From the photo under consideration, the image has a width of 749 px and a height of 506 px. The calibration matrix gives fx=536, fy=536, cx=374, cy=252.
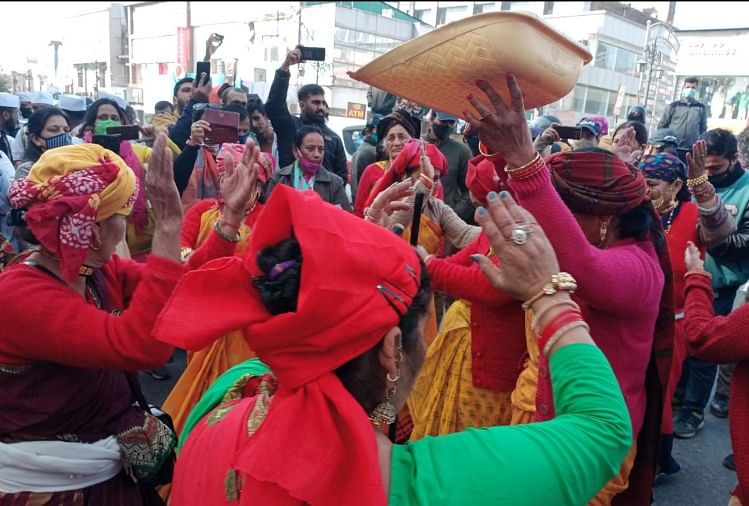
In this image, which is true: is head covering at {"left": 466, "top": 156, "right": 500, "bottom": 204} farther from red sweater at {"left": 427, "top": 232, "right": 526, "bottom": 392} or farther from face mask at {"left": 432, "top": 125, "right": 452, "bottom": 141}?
face mask at {"left": 432, "top": 125, "right": 452, "bottom": 141}

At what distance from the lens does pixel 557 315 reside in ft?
3.67

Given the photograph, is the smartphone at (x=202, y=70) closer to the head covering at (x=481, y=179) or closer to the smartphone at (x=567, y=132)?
the smartphone at (x=567, y=132)

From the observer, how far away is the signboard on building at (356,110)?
13.5 meters

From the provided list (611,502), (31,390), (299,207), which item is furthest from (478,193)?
(31,390)

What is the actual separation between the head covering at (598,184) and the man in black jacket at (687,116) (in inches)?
263

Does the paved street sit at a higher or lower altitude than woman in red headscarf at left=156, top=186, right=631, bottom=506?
lower

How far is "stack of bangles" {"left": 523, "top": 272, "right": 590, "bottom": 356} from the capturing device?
1.11m

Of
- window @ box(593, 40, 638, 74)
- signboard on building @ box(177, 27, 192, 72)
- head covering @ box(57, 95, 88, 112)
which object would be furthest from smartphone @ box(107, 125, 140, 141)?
window @ box(593, 40, 638, 74)

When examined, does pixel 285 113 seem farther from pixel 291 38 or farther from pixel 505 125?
pixel 291 38

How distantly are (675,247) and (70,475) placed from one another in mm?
3447

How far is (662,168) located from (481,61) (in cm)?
252

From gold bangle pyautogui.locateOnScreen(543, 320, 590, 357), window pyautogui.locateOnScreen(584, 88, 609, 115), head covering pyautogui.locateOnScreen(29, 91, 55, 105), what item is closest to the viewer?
gold bangle pyautogui.locateOnScreen(543, 320, 590, 357)

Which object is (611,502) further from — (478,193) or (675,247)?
(675,247)

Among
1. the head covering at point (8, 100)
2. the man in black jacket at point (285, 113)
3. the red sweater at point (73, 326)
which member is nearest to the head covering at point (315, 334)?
the red sweater at point (73, 326)
